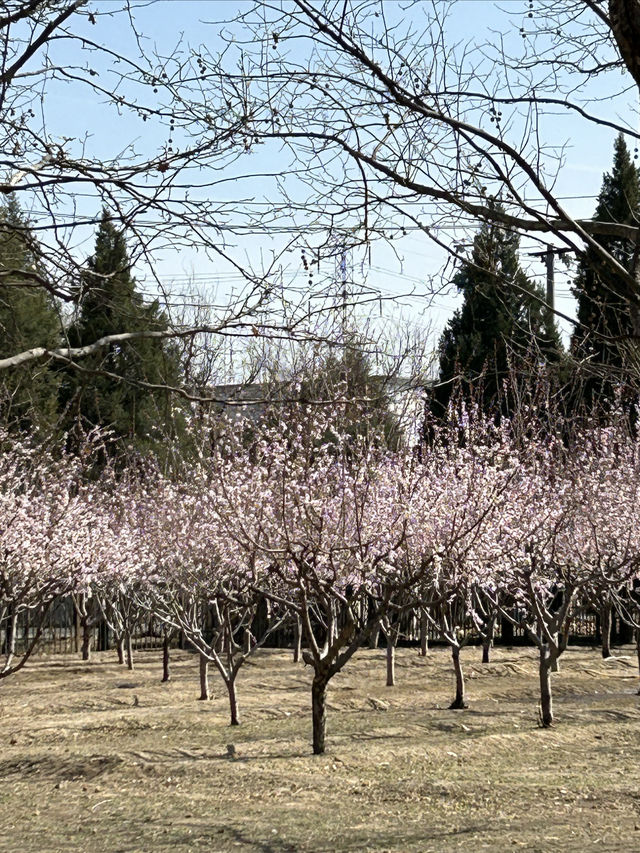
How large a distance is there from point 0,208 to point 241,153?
1.58 m

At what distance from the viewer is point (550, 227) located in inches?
116

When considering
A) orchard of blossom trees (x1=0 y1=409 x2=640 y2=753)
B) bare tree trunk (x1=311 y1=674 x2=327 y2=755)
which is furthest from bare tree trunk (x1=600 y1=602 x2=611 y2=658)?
bare tree trunk (x1=311 y1=674 x2=327 y2=755)

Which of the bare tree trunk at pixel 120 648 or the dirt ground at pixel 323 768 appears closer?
the dirt ground at pixel 323 768

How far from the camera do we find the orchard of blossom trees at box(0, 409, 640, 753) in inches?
449

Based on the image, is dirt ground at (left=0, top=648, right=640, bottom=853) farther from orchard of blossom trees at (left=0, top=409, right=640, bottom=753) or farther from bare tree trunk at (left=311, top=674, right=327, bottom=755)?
orchard of blossom trees at (left=0, top=409, right=640, bottom=753)

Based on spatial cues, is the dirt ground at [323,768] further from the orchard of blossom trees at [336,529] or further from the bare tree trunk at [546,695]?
the orchard of blossom trees at [336,529]

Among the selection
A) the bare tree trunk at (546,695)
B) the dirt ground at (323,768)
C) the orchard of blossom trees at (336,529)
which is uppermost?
the orchard of blossom trees at (336,529)

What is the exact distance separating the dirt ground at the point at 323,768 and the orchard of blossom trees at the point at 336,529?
78 cm

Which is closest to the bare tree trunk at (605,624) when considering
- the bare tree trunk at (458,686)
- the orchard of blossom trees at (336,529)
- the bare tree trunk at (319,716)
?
the orchard of blossom trees at (336,529)

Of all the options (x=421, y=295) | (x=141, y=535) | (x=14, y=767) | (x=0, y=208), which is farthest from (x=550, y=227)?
(x=141, y=535)

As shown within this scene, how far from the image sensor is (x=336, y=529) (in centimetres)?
1071

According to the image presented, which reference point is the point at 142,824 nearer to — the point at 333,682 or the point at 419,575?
the point at 419,575

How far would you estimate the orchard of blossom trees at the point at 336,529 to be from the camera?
37.4ft

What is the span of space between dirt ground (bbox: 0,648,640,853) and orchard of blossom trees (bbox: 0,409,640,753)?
776 mm
